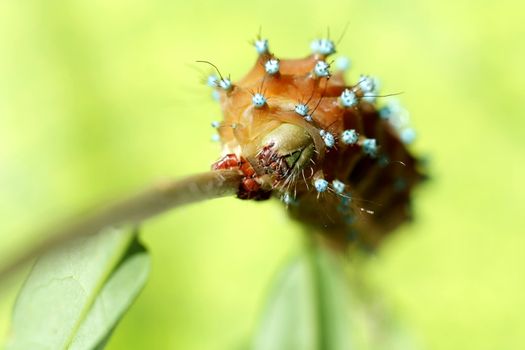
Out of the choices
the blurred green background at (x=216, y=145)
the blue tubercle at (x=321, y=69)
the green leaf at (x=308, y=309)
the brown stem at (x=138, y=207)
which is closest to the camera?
the brown stem at (x=138, y=207)

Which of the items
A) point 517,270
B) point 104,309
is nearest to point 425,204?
point 517,270

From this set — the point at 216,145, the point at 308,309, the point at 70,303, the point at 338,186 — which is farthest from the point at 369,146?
the point at 216,145

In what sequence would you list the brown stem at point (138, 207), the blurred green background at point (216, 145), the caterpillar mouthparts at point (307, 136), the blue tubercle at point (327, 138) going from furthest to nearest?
1. the blurred green background at point (216, 145)
2. the blue tubercle at point (327, 138)
3. the caterpillar mouthparts at point (307, 136)
4. the brown stem at point (138, 207)

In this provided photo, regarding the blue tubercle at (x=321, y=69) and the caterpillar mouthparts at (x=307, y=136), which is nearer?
the caterpillar mouthparts at (x=307, y=136)

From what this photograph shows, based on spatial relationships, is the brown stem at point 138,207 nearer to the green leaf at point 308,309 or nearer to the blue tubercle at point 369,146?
the blue tubercle at point 369,146

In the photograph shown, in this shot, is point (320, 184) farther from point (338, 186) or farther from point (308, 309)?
point (308, 309)

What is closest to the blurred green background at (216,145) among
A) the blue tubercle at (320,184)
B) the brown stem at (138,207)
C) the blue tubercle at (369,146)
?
the blue tubercle at (369,146)

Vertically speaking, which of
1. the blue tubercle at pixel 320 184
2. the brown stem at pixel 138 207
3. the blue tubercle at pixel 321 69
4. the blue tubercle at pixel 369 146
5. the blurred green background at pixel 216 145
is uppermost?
the blurred green background at pixel 216 145

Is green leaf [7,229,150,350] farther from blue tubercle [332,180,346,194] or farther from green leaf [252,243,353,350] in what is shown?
green leaf [252,243,353,350]
